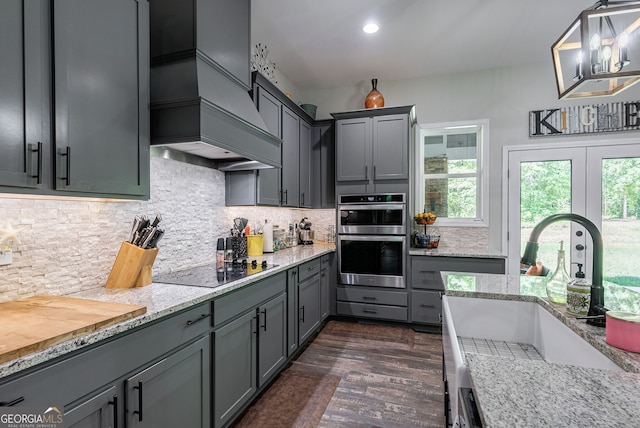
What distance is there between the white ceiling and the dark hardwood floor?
306 cm

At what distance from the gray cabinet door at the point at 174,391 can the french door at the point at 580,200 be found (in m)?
3.67

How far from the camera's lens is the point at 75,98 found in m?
1.38

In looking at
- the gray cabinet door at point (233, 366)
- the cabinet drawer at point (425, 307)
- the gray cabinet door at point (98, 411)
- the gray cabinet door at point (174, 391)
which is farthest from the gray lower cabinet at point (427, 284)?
the gray cabinet door at point (98, 411)

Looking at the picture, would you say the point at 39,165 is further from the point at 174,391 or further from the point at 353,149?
the point at 353,149

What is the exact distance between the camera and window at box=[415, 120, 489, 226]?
4082 millimetres

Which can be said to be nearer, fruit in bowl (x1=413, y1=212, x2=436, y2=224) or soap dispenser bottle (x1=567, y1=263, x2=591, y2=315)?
soap dispenser bottle (x1=567, y1=263, x2=591, y2=315)

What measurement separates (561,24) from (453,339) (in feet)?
11.4

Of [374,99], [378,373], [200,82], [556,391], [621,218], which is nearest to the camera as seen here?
[556,391]

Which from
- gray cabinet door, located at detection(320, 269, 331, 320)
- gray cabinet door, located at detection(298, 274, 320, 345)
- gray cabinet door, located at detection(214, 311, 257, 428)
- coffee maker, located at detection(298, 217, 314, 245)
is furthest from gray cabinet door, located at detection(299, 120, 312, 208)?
gray cabinet door, located at detection(214, 311, 257, 428)

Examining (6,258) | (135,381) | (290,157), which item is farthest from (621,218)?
(6,258)

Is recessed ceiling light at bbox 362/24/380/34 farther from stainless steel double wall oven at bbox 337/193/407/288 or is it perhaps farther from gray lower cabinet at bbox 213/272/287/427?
gray lower cabinet at bbox 213/272/287/427

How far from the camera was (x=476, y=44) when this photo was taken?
134 inches

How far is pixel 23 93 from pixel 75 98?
0.20m

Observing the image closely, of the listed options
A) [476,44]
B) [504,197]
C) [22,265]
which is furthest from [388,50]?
[22,265]
